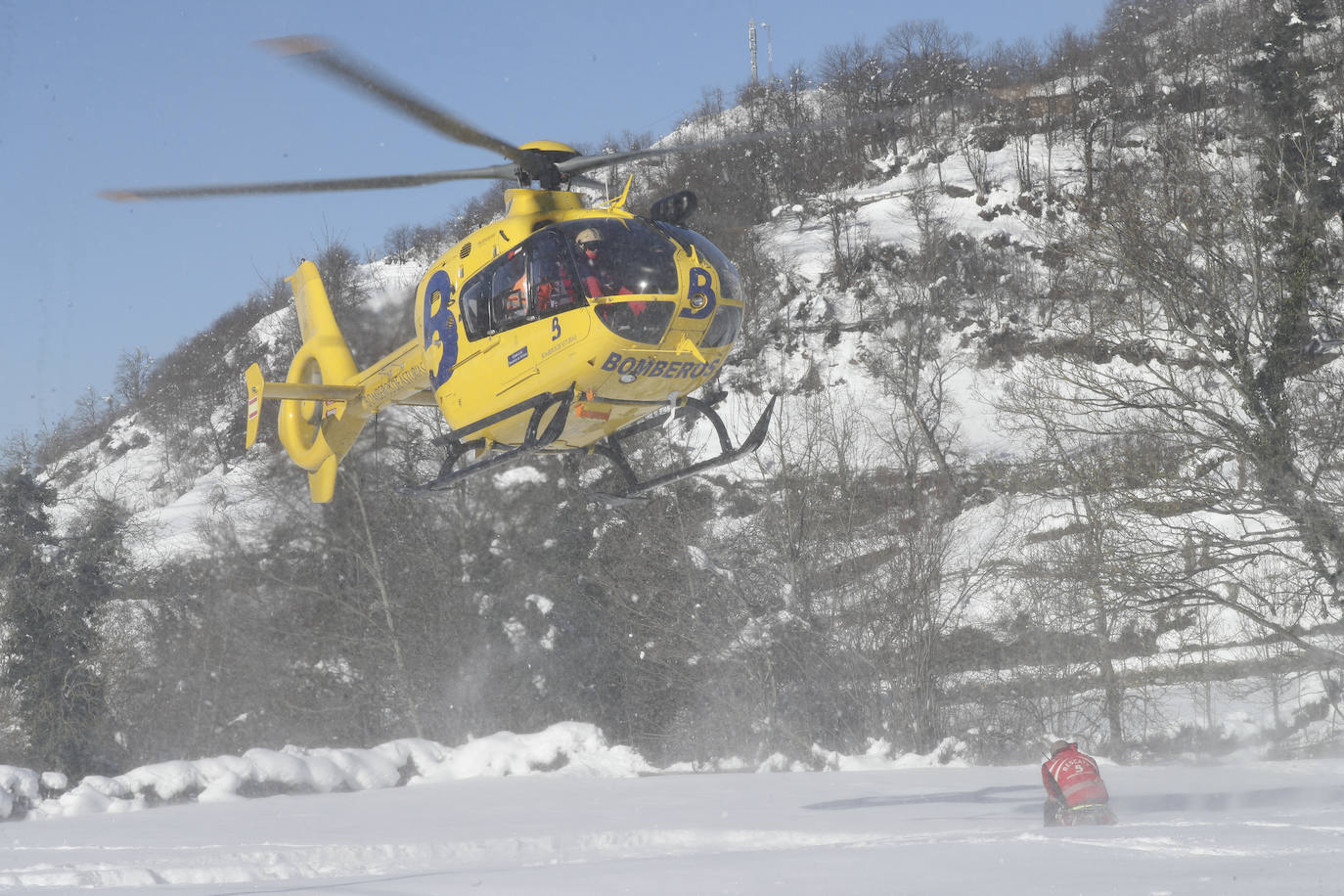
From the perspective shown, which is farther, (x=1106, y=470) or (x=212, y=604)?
(x=212, y=604)

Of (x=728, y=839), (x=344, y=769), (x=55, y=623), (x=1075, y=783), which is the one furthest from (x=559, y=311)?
(x=55, y=623)

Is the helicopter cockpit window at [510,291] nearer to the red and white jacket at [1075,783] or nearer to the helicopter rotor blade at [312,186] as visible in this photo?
the helicopter rotor blade at [312,186]

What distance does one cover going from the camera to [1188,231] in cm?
1567

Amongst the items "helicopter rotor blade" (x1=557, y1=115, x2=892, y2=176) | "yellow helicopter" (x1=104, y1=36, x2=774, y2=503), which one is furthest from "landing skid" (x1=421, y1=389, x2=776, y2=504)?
"helicopter rotor blade" (x1=557, y1=115, x2=892, y2=176)

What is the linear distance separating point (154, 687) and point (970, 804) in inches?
842

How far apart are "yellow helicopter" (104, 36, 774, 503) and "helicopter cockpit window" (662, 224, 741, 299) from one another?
12 millimetres

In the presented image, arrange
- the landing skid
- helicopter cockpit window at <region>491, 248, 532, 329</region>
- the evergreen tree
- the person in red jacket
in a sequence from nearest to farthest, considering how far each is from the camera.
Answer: the person in red jacket → helicopter cockpit window at <region>491, 248, 532, 329</region> → the landing skid → the evergreen tree

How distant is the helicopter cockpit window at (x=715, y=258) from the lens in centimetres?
828

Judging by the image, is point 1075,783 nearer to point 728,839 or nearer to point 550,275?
point 728,839

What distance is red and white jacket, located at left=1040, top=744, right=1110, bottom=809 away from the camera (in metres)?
8.18

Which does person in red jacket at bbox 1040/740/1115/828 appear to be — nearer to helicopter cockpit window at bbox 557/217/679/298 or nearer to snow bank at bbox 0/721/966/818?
helicopter cockpit window at bbox 557/217/679/298

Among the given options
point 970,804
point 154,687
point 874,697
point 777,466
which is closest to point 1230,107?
point 777,466

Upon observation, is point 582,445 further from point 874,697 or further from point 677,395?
point 874,697

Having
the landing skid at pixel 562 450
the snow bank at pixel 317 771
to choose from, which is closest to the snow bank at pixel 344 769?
the snow bank at pixel 317 771
